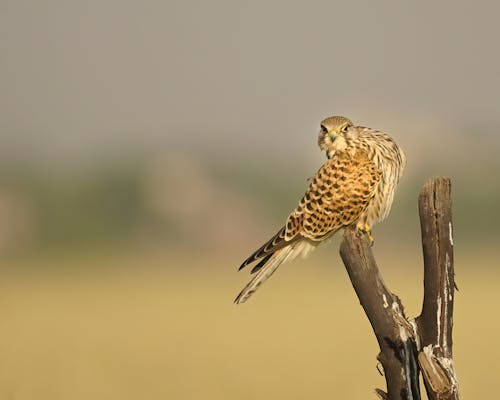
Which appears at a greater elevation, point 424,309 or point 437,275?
point 437,275

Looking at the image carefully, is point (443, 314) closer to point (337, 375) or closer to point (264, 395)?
point (264, 395)

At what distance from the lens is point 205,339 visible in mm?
19859

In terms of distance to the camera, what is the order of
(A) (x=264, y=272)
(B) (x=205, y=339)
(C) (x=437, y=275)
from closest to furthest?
1. (C) (x=437, y=275)
2. (A) (x=264, y=272)
3. (B) (x=205, y=339)

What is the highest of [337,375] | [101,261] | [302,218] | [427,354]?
[302,218]

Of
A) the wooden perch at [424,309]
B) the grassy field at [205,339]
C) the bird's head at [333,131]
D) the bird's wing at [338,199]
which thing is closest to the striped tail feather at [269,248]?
the bird's wing at [338,199]

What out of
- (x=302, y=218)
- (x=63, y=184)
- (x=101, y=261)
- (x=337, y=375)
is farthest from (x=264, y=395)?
(x=63, y=184)

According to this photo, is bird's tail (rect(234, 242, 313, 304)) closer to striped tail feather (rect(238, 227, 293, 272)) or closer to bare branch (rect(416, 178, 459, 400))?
striped tail feather (rect(238, 227, 293, 272))

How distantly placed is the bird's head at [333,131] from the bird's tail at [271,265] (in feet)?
2.42

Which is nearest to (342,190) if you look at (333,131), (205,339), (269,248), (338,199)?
(338,199)

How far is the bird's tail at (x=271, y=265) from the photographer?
6.69 meters

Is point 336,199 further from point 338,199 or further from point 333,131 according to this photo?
point 333,131

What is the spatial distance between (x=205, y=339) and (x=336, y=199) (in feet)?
42.2

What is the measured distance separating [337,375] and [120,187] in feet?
154

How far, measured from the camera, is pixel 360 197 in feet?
24.0
